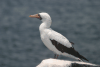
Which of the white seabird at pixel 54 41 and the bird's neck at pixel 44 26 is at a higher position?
the bird's neck at pixel 44 26

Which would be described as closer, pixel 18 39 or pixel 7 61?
pixel 7 61

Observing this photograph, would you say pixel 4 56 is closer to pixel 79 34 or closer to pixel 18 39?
pixel 18 39

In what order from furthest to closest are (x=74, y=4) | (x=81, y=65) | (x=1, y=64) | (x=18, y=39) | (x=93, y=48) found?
(x=74, y=4) → (x=18, y=39) → (x=93, y=48) → (x=1, y=64) → (x=81, y=65)

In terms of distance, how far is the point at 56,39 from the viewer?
37.2ft

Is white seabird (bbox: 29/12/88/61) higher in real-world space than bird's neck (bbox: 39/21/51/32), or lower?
lower

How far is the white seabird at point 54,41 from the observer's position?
1112 cm

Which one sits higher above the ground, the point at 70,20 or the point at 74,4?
the point at 74,4

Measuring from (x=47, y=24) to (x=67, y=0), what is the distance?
41890mm

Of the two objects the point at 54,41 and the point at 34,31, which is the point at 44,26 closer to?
the point at 54,41

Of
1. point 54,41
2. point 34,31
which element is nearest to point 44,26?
point 54,41

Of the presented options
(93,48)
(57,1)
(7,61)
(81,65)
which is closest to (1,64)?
(7,61)

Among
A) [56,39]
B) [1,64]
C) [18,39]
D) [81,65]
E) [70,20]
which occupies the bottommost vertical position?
[81,65]

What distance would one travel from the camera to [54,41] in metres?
11.3

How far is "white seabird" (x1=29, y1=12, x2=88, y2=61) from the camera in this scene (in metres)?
11.1
